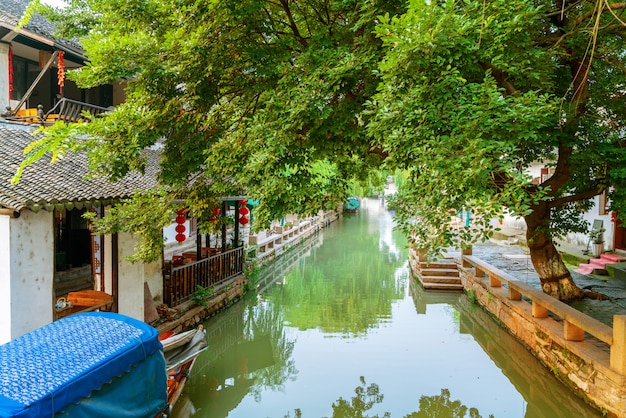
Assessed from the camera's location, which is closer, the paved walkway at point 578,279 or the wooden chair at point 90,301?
the wooden chair at point 90,301

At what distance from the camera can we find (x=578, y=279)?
38.6ft

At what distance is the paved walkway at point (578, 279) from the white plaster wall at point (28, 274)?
930 centimetres

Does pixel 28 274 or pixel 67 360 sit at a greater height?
pixel 28 274

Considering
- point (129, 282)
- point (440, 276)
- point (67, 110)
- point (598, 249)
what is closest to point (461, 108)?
point (129, 282)

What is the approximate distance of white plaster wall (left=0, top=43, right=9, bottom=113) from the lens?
8.81 meters

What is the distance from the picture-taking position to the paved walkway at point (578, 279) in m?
8.88

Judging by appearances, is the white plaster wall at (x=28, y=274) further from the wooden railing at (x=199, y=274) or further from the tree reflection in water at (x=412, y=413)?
the tree reflection in water at (x=412, y=413)

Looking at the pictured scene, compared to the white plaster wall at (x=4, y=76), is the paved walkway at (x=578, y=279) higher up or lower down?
lower down

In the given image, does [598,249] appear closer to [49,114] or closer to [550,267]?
[550,267]

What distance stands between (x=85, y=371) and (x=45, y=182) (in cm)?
351

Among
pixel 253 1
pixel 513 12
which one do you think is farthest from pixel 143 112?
pixel 513 12

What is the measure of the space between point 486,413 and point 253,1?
6.96m

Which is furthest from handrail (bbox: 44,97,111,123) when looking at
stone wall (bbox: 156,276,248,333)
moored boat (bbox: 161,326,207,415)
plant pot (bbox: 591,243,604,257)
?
plant pot (bbox: 591,243,604,257)

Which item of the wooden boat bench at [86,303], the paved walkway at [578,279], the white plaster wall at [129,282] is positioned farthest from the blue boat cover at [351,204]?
the paved walkway at [578,279]
